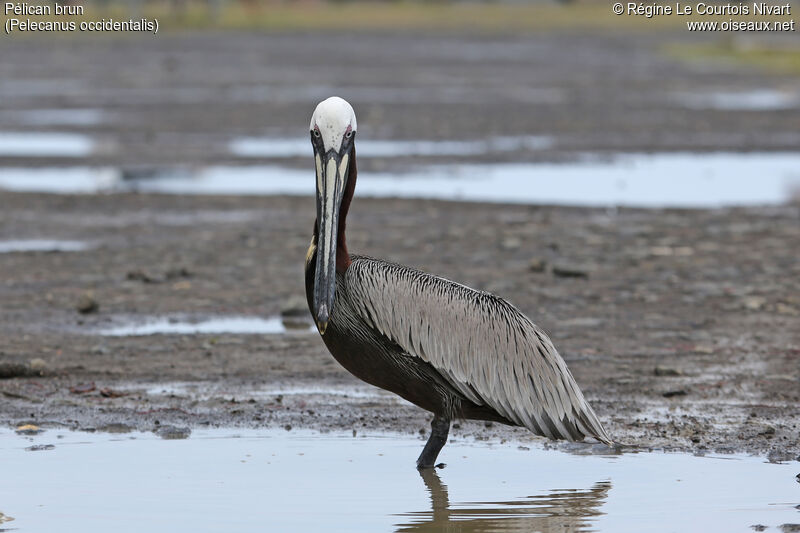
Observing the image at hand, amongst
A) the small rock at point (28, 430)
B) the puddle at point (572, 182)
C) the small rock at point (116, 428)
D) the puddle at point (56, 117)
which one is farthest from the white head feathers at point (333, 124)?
the puddle at point (56, 117)

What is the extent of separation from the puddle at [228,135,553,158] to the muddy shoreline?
5089mm

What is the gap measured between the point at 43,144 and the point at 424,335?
16135 mm

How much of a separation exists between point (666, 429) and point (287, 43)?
4632cm

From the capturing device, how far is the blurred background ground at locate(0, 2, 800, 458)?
24.8 feet

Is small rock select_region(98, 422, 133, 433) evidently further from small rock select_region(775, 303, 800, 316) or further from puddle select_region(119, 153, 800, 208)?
puddle select_region(119, 153, 800, 208)

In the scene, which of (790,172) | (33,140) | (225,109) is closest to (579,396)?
(790,172)

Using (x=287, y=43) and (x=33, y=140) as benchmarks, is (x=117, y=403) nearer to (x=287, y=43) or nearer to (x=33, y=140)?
(x=33, y=140)

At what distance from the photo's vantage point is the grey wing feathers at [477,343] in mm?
5945

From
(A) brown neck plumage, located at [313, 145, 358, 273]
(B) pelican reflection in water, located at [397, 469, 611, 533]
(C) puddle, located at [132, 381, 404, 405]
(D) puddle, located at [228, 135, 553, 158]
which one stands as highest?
(D) puddle, located at [228, 135, 553, 158]

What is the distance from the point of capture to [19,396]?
A: 755 centimetres

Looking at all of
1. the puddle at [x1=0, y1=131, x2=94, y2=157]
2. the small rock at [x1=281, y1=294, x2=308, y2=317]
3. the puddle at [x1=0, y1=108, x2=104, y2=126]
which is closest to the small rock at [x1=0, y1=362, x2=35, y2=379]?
the small rock at [x1=281, y1=294, x2=308, y2=317]

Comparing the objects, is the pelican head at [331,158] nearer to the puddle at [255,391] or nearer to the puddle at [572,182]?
the puddle at [255,391]

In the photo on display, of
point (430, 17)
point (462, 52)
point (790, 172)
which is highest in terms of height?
point (430, 17)

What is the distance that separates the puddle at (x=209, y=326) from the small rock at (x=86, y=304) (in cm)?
37
